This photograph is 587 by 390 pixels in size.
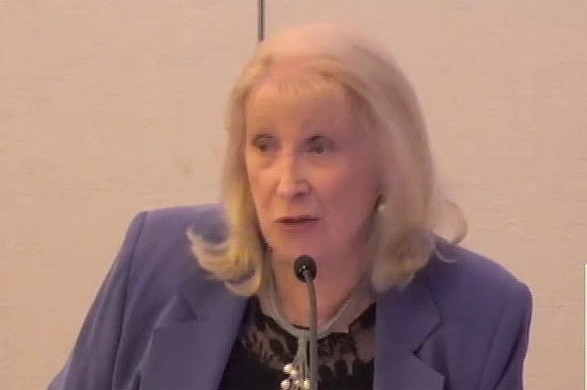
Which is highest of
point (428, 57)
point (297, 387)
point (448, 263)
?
point (428, 57)

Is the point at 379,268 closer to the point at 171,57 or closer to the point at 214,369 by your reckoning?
the point at 214,369

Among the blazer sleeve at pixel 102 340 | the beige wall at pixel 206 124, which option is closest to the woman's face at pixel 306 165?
the blazer sleeve at pixel 102 340

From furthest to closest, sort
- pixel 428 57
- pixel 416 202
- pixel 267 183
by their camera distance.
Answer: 1. pixel 428 57
2. pixel 416 202
3. pixel 267 183

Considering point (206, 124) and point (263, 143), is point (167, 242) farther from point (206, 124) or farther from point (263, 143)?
point (206, 124)

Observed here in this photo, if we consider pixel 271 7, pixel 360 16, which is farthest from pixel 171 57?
pixel 360 16

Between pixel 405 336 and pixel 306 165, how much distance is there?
25 centimetres

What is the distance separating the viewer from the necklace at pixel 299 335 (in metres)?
1.29

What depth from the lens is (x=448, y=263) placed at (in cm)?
139

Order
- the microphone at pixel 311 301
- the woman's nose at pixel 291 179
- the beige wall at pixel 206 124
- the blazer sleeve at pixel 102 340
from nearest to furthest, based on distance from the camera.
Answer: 1. the microphone at pixel 311 301
2. the woman's nose at pixel 291 179
3. the blazer sleeve at pixel 102 340
4. the beige wall at pixel 206 124

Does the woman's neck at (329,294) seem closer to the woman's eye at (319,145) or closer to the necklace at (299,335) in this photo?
the necklace at (299,335)

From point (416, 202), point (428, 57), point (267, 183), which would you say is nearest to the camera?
point (267, 183)

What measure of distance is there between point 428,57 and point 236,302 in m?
0.80

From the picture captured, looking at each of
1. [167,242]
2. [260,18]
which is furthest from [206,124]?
[167,242]

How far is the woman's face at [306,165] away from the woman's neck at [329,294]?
6cm
